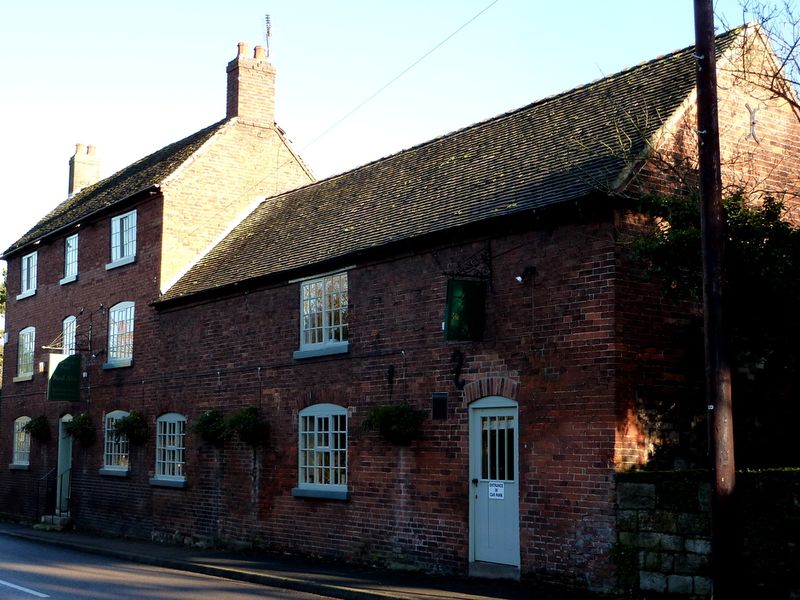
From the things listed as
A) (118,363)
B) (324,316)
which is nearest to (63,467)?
(118,363)

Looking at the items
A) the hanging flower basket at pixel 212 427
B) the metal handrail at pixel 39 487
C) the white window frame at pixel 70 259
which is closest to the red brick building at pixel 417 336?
the hanging flower basket at pixel 212 427

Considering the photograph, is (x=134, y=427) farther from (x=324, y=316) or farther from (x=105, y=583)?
(x=105, y=583)

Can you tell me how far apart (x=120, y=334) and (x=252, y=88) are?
7.90m

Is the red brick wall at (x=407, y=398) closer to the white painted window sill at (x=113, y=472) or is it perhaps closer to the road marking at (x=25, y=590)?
the white painted window sill at (x=113, y=472)

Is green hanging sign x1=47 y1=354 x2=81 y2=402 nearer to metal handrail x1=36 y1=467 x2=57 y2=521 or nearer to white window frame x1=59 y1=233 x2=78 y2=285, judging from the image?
white window frame x1=59 y1=233 x2=78 y2=285

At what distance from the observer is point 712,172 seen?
994 centimetres

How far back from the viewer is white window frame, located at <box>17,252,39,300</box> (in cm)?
3012

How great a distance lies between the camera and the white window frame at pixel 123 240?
82.1 ft

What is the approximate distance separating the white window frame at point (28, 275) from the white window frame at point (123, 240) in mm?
5484

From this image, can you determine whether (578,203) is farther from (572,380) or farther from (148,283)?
(148,283)

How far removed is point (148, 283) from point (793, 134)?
50.4 feet

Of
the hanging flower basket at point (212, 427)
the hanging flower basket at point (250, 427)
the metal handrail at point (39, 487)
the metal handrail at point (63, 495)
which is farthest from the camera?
the metal handrail at point (39, 487)

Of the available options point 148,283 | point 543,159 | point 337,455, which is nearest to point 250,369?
point 337,455

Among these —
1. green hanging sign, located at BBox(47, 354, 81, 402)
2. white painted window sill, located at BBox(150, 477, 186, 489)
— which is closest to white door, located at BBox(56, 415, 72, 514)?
green hanging sign, located at BBox(47, 354, 81, 402)
